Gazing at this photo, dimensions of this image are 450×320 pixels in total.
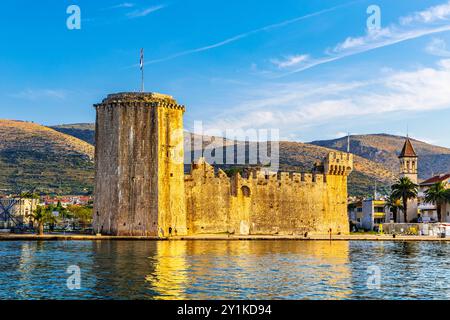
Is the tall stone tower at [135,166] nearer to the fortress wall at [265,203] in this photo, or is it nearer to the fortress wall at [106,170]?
the fortress wall at [106,170]

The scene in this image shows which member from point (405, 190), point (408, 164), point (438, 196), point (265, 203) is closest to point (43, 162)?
point (408, 164)

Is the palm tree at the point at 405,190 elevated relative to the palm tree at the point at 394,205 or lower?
elevated

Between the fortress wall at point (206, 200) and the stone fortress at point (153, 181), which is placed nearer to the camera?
the stone fortress at point (153, 181)

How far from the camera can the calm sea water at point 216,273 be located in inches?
890

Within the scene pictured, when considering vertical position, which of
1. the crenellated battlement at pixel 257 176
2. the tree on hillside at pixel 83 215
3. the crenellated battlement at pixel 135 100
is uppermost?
the crenellated battlement at pixel 135 100

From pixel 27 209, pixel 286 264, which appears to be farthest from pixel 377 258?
pixel 27 209

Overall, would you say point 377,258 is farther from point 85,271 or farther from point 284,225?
point 284,225

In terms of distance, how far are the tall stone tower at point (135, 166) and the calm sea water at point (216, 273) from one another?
27.5 ft

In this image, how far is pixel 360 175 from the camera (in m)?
161

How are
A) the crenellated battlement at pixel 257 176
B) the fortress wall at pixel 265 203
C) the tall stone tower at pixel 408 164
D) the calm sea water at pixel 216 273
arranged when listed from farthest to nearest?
the tall stone tower at pixel 408 164 → the crenellated battlement at pixel 257 176 → the fortress wall at pixel 265 203 → the calm sea water at pixel 216 273

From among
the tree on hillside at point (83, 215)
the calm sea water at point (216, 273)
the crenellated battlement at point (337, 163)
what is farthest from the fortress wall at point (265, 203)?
the tree on hillside at point (83, 215)

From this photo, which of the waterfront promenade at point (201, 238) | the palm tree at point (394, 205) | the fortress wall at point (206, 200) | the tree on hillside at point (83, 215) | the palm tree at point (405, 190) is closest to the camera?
the waterfront promenade at point (201, 238)

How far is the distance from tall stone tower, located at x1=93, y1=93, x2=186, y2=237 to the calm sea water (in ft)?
27.5

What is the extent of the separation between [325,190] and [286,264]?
31040 millimetres
